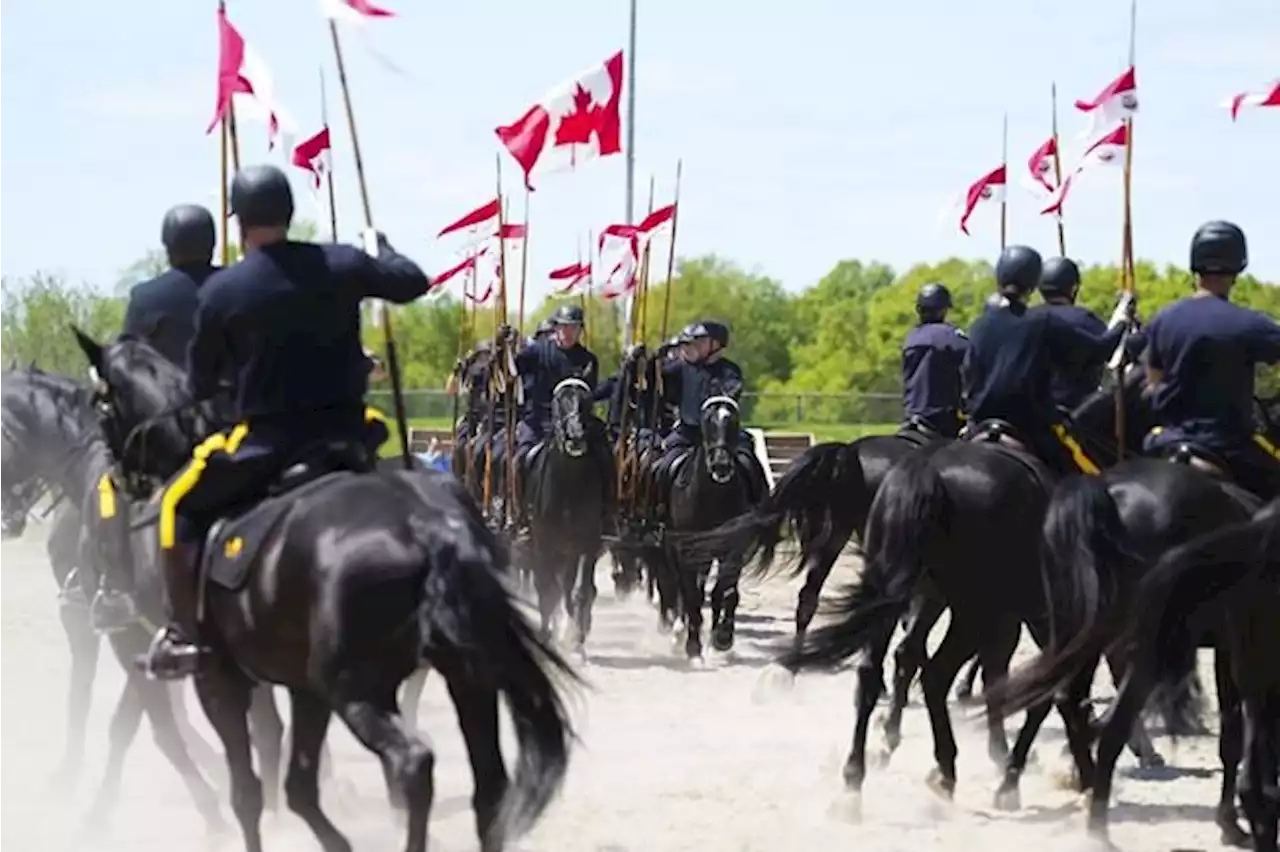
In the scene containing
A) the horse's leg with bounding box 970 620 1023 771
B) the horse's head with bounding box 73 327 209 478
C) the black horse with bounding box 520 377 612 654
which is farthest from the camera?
the black horse with bounding box 520 377 612 654

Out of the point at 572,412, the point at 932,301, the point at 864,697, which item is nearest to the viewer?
the point at 864,697

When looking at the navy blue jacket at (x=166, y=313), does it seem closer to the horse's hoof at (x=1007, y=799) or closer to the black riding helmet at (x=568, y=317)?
the horse's hoof at (x=1007, y=799)

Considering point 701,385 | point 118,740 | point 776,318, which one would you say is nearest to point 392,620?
point 118,740

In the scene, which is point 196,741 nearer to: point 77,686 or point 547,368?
point 77,686

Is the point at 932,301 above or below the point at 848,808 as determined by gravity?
above

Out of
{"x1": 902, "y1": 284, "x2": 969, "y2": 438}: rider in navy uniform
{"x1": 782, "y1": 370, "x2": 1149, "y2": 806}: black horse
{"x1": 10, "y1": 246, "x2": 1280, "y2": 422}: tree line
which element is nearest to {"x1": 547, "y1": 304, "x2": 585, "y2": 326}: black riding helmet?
{"x1": 902, "y1": 284, "x2": 969, "y2": 438}: rider in navy uniform

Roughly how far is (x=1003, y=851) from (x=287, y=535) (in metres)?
4.22

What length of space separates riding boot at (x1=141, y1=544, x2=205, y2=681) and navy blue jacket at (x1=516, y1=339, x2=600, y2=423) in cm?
1040

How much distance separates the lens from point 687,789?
12.2m

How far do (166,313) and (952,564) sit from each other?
4258mm

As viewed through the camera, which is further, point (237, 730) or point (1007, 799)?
point (1007, 799)

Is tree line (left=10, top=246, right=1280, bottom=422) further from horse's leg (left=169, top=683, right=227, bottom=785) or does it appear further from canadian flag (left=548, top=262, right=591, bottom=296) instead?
horse's leg (left=169, top=683, right=227, bottom=785)

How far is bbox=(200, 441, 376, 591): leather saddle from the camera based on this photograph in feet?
27.7

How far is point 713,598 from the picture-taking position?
19.3 metres
